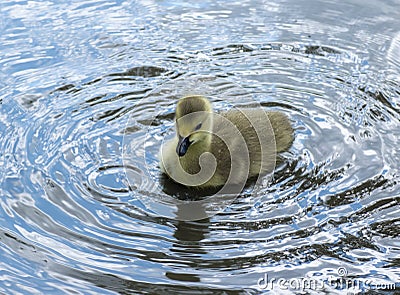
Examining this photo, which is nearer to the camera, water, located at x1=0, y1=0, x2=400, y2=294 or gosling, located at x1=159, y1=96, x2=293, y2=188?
water, located at x1=0, y1=0, x2=400, y2=294

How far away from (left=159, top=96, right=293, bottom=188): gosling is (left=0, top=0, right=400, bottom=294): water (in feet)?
0.31

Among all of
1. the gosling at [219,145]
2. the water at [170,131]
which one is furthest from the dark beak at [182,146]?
the water at [170,131]

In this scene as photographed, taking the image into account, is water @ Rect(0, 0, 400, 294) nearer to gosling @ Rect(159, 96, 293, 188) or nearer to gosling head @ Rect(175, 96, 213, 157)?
gosling @ Rect(159, 96, 293, 188)

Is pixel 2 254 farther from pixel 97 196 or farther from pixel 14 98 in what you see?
pixel 14 98

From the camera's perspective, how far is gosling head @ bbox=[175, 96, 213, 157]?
116 inches

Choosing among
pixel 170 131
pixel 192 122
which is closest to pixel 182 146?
pixel 192 122

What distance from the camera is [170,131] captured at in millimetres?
3332

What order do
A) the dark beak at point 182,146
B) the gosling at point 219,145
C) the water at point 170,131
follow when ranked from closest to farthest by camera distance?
the water at point 170,131 < the dark beak at point 182,146 < the gosling at point 219,145

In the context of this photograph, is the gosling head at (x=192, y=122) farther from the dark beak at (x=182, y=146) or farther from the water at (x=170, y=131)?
the water at (x=170, y=131)

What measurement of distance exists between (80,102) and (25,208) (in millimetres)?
920

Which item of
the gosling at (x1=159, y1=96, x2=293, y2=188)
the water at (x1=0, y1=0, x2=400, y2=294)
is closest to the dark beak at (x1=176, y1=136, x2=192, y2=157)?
the gosling at (x1=159, y1=96, x2=293, y2=188)

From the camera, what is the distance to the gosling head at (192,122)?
9.65ft

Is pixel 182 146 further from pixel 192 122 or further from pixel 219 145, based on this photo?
pixel 219 145

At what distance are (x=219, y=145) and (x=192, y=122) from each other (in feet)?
0.72
